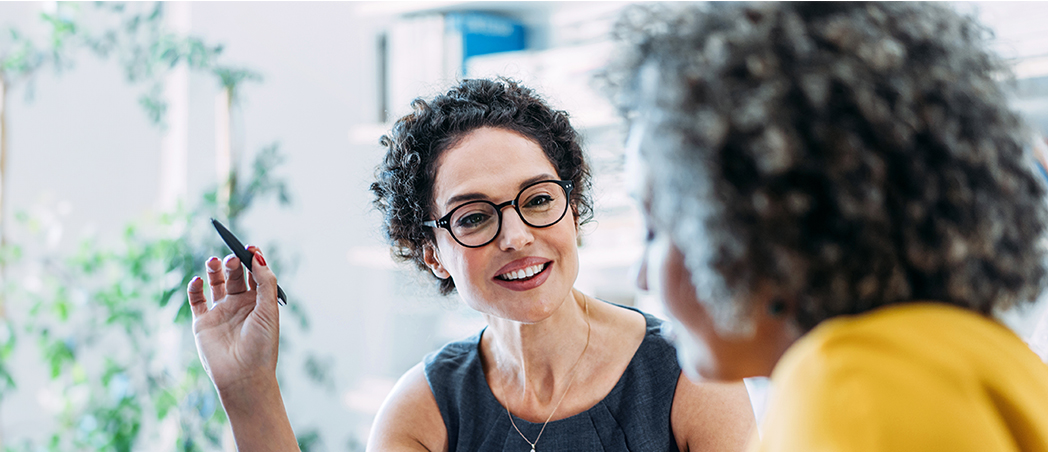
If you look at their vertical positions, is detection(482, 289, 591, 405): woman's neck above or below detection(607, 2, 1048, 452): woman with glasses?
below

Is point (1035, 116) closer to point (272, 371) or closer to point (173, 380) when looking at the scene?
point (272, 371)

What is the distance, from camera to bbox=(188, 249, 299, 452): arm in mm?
1187

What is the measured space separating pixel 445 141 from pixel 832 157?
902mm

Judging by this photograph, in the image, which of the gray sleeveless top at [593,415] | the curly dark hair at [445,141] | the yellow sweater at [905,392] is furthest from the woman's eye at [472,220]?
the yellow sweater at [905,392]

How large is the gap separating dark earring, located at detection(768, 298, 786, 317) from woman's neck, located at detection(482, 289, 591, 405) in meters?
0.78

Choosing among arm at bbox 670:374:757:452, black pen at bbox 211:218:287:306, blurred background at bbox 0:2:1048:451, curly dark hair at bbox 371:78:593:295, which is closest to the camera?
black pen at bbox 211:218:287:306

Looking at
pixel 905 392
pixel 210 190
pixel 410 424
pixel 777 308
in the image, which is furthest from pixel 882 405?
pixel 210 190

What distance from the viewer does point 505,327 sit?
145cm

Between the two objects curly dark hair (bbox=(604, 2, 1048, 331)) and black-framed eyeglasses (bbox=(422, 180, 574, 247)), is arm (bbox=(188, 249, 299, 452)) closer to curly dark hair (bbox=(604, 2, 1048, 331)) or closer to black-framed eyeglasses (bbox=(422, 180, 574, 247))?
black-framed eyeglasses (bbox=(422, 180, 574, 247))

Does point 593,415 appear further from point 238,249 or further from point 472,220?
point 238,249

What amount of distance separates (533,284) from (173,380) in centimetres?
150

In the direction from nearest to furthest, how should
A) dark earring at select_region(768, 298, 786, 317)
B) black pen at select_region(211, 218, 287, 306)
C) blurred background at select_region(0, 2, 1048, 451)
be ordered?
1. dark earring at select_region(768, 298, 786, 317)
2. black pen at select_region(211, 218, 287, 306)
3. blurred background at select_region(0, 2, 1048, 451)

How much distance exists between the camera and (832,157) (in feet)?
1.86

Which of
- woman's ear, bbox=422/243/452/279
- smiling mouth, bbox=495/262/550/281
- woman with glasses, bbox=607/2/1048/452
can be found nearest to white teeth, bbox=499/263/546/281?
smiling mouth, bbox=495/262/550/281
